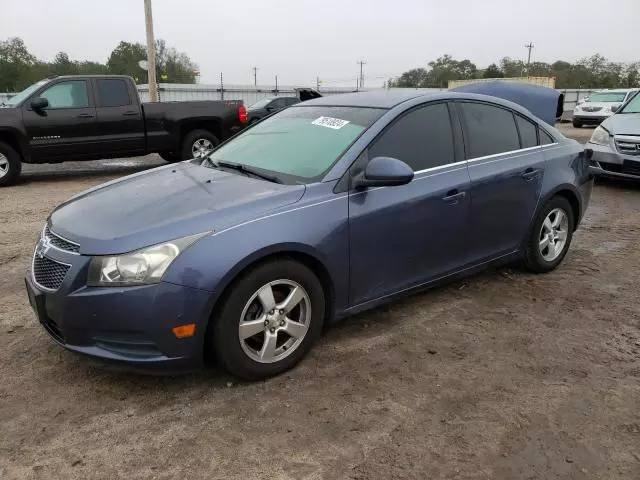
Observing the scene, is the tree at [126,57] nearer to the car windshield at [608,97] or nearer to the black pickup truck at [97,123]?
the car windshield at [608,97]

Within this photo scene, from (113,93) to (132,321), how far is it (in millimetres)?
8510

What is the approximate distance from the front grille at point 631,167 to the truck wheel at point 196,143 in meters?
7.11

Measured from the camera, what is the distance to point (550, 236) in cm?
475

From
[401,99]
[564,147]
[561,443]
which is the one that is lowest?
[561,443]

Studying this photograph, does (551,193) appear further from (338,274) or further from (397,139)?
(338,274)

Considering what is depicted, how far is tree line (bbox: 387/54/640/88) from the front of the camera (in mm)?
61719

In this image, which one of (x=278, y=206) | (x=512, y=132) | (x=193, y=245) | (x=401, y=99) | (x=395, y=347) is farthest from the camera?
(x=512, y=132)

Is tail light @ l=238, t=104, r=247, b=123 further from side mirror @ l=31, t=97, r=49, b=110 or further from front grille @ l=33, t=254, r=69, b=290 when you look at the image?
front grille @ l=33, t=254, r=69, b=290

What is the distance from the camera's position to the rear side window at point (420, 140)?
3.61m

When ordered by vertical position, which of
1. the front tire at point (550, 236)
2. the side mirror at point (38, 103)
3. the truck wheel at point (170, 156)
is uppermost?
the side mirror at point (38, 103)

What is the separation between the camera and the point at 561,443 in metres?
2.57

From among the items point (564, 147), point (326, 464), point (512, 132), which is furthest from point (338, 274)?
point (564, 147)

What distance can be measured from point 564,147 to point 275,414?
11.5 ft

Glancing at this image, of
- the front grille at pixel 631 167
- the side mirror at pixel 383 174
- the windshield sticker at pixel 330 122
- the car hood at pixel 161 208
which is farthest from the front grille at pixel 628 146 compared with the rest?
the car hood at pixel 161 208
